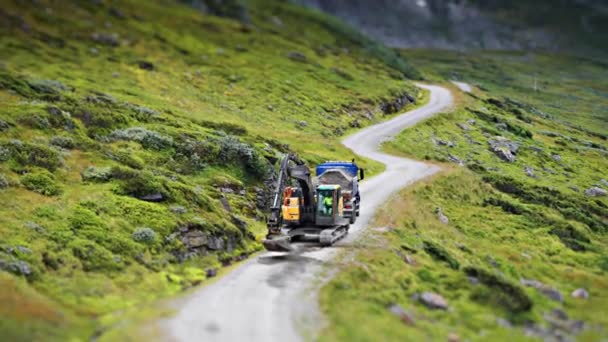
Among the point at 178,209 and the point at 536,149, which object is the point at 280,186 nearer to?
the point at 178,209

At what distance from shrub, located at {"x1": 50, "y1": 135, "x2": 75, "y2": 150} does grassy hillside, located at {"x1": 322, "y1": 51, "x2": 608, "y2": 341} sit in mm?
19633

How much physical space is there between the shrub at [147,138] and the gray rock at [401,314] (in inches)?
923

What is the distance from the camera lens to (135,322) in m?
17.6

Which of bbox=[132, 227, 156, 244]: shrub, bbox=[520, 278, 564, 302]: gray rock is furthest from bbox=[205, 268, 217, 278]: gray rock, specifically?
bbox=[520, 278, 564, 302]: gray rock

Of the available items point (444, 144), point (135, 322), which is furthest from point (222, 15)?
point (135, 322)

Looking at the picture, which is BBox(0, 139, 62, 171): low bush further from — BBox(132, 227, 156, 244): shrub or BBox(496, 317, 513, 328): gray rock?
BBox(496, 317, 513, 328): gray rock

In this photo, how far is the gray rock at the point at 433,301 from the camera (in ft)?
70.1

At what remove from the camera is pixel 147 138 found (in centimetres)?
3891

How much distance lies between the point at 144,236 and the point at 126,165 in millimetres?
9856

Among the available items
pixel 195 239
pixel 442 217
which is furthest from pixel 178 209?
pixel 442 217

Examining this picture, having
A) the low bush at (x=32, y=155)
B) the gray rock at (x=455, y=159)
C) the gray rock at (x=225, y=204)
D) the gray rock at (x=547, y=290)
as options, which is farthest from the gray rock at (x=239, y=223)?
the gray rock at (x=455, y=159)

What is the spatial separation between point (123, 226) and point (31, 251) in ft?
15.0

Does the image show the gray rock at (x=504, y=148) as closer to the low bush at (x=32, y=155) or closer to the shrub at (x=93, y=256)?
the low bush at (x=32, y=155)

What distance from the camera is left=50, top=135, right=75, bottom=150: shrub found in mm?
34031
